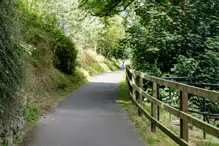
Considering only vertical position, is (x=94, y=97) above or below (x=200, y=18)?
below

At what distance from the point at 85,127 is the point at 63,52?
781cm

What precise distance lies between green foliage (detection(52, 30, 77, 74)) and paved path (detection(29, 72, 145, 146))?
4894 millimetres

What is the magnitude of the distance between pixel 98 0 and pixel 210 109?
7.54m

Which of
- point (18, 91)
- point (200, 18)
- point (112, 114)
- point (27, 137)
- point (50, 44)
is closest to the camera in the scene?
point (18, 91)

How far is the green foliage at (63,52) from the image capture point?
12.8 m

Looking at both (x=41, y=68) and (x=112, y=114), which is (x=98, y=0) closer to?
(x=41, y=68)

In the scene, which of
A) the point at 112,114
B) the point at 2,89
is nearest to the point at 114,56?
the point at 112,114

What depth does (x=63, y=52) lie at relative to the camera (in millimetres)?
13180

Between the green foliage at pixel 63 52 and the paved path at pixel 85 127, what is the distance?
4.89 meters

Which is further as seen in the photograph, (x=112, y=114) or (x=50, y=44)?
(x=50, y=44)

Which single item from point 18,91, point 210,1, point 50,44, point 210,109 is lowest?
point 210,109

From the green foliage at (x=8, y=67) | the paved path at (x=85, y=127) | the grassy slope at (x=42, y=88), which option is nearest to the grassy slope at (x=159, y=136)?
the paved path at (x=85, y=127)

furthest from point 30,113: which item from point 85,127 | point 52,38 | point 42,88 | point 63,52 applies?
point 63,52

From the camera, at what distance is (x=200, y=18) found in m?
9.27
